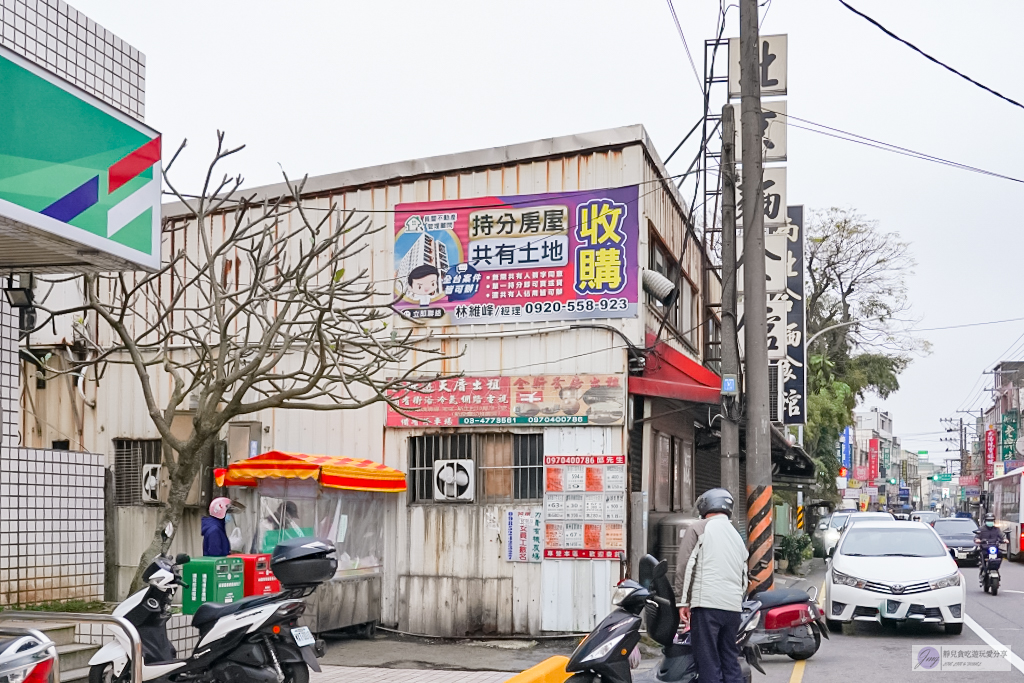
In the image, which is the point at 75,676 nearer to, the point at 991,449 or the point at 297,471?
the point at 297,471

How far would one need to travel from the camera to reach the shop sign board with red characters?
1371 centimetres

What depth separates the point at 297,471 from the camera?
1265 centimetres

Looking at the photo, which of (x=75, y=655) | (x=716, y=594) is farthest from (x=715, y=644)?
(x=75, y=655)

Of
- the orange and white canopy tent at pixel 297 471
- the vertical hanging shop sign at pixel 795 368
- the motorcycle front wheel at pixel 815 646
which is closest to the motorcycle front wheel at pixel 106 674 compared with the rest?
the orange and white canopy tent at pixel 297 471

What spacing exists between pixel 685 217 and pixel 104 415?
9712 mm

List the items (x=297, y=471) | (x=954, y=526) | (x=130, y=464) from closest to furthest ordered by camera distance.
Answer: (x=297, y=471)
(x=130, y=464)
(x=954, y=526)

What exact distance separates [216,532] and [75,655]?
8.71 feet

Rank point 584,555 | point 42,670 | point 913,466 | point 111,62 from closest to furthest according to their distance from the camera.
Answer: point 42,670
point 111,62
point 584,555
point 913,466

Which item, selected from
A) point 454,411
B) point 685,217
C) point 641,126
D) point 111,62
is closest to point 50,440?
point 454,411

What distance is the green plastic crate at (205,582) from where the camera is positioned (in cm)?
1073

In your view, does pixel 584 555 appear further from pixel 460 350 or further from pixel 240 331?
pixel 240 331

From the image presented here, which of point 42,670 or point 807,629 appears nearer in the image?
point 42,670

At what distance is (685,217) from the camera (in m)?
18.6

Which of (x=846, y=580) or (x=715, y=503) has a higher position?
(x=715, y=503)
